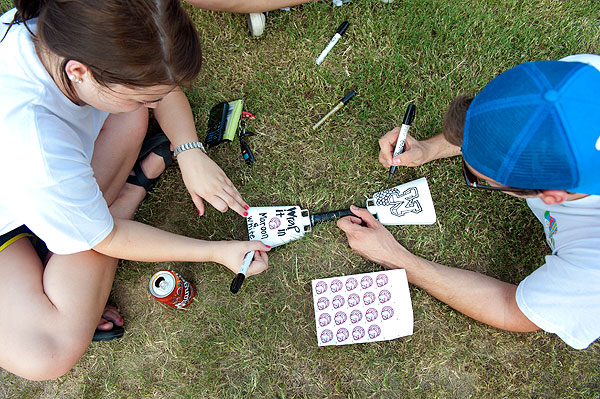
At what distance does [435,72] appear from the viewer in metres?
2.56

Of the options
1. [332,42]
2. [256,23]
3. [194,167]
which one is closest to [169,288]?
[194,167]

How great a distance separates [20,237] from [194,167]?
0.95 m

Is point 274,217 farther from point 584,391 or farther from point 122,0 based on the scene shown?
point 584,391

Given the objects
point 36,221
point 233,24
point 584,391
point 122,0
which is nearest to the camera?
point 122,0

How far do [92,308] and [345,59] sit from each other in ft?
7.04

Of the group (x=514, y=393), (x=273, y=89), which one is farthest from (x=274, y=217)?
(x=514, y=393)

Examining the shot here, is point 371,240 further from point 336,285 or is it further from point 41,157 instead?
point 41,157

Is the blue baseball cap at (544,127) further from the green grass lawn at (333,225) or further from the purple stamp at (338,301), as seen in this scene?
the purple stamp at (338,301)

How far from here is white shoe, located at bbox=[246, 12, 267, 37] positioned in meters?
2.50

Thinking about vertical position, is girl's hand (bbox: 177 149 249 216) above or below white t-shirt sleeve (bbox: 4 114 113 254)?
below

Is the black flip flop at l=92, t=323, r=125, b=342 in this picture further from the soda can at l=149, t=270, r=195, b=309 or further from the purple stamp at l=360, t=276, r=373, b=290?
the purple stamp at l=360, t=276, r=373, b=290

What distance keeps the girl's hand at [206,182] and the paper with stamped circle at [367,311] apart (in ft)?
2.55

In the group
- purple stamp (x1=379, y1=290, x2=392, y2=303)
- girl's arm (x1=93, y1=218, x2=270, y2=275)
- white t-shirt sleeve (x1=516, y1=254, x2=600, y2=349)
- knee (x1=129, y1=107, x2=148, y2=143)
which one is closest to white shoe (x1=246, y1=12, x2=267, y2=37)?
knee (x1=129, y1=107, x2=148, y2=143)

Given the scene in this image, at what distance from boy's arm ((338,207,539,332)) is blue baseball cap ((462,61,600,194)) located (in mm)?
824
